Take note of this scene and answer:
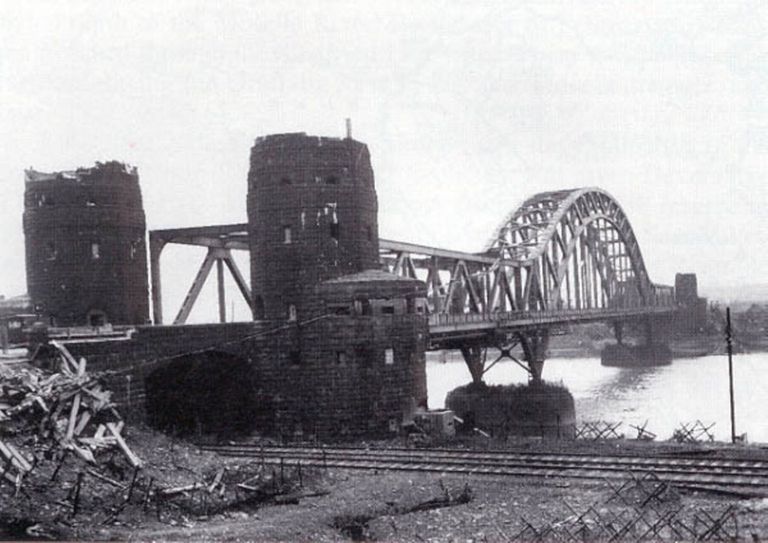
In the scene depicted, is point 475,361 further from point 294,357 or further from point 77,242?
point 77,242

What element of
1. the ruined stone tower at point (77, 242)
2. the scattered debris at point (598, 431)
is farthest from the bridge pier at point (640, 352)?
the ruined stone tower at point (77, 242)

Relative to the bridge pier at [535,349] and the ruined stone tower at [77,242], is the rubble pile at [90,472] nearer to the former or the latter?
the ruined stone tower at [77,242]

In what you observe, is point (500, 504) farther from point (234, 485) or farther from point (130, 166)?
point (130, 166)

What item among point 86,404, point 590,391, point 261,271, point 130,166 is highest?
point 130,166

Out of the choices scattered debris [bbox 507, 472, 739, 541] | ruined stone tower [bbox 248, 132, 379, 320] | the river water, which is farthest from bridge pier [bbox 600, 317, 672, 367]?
scattered debris [bbox 507, 472, 739, 541]

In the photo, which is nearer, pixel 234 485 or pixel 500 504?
pixel 500 504

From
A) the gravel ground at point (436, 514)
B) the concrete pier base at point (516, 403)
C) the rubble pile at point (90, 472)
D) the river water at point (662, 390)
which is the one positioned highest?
the rubble pile at point (90, 472)

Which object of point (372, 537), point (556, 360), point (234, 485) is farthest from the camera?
point (556, 360)

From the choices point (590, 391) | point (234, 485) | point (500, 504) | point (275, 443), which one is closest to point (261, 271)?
point (275, 443)

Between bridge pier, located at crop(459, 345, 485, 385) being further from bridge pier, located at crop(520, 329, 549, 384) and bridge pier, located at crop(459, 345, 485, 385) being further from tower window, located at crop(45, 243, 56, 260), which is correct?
tower window, located at crop(45, 243, 56, 260)
